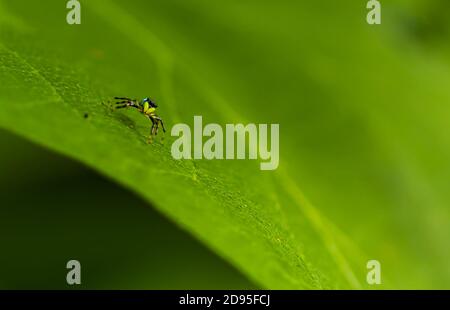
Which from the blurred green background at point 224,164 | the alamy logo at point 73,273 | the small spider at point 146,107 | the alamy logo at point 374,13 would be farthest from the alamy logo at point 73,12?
the alamy logo at point 374,13

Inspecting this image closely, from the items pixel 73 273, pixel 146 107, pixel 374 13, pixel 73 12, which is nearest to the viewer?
pixel 146 107

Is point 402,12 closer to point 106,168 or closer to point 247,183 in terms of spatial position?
point 247,183

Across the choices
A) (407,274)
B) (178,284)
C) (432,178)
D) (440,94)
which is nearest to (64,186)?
(178,284)

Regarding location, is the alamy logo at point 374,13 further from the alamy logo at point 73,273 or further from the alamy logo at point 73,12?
the alamy logo at point 73,273

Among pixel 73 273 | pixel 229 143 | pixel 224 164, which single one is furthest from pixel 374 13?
pixel 73 273

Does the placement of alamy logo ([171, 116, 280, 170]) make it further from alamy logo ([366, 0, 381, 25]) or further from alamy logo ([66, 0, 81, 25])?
alamy logo ([366, 0, 381, 25])

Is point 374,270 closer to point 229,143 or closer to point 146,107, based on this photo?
point 229,143
